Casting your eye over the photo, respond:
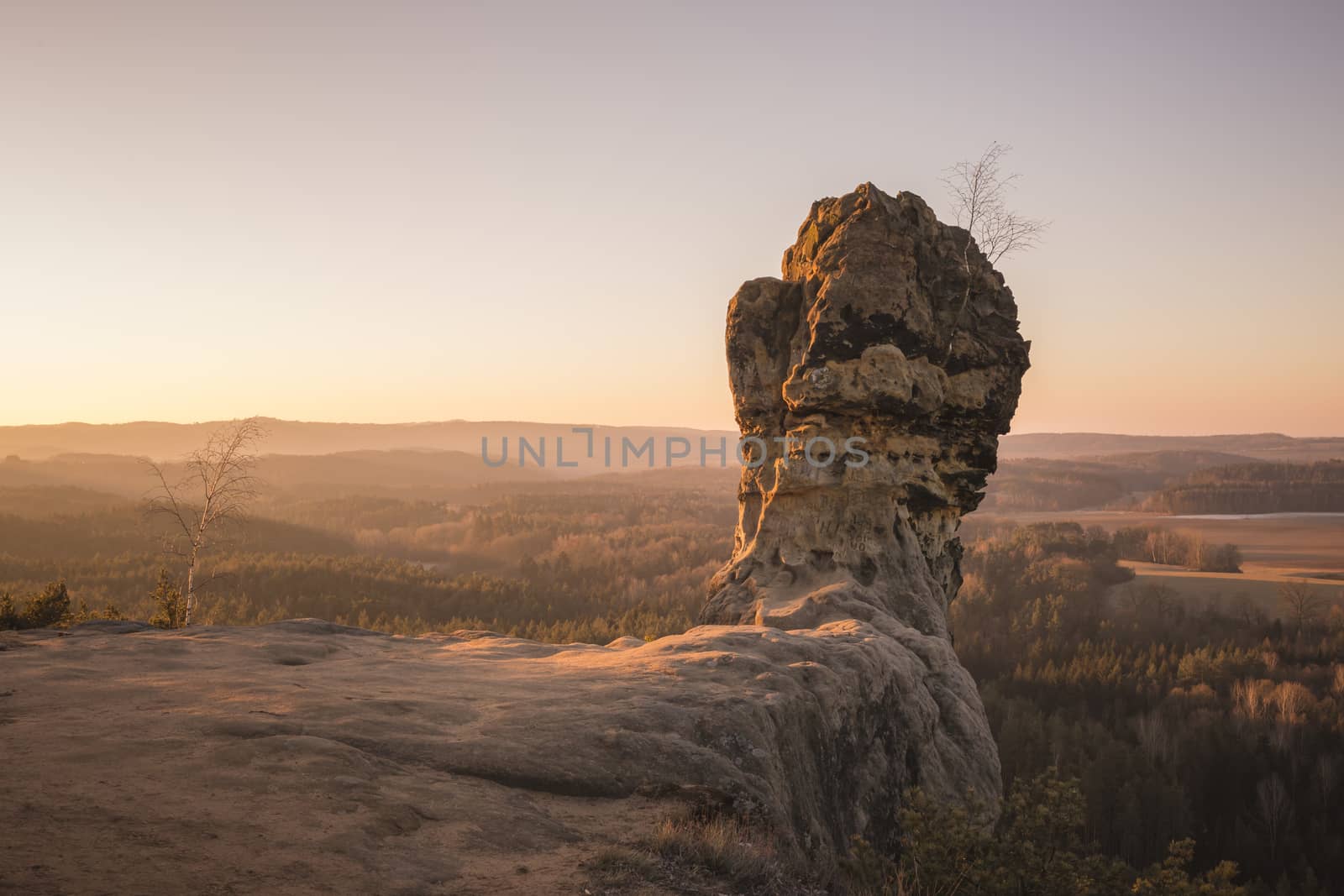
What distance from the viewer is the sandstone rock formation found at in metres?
5.35

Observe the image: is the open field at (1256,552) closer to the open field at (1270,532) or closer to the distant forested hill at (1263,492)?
the open field at (1270,532)

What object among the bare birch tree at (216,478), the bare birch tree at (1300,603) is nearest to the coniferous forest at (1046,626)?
the bare birch tree at (1300,603)

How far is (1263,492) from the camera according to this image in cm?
13525

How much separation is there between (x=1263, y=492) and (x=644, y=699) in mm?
164985

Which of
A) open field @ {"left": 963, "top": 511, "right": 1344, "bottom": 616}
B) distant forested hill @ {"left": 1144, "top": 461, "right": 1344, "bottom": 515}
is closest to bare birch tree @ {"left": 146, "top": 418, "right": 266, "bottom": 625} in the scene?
open field @ {"left": 963, "top": 511, "right": 1344, "bottom": 616}

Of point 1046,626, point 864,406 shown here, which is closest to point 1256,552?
point 1046,626

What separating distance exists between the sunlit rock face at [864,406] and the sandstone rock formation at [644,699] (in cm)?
6

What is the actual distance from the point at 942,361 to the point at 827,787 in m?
10.5

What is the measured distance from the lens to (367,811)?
5.83m

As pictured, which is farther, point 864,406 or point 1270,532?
point 1270,532

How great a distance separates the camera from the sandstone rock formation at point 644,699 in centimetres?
535

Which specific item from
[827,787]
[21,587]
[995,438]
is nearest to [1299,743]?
[995,438]

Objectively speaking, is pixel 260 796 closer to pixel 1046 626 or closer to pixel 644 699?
pixel 644 699

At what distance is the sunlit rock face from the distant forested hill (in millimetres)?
146032
